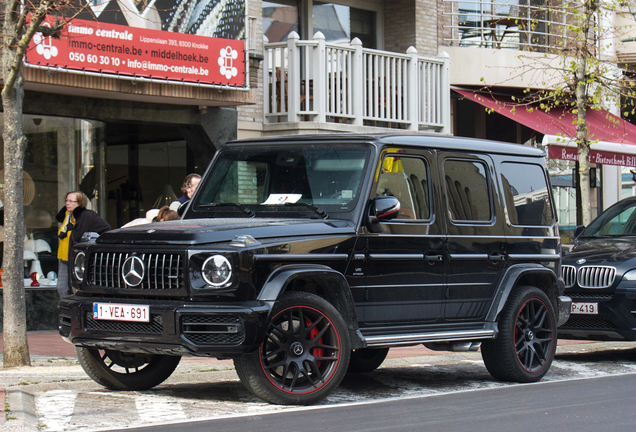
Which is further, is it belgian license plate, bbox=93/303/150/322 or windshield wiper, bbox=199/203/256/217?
windshield wiper, bbox=199/203/256/217

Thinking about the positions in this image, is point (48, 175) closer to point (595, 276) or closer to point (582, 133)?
point (595, 276)

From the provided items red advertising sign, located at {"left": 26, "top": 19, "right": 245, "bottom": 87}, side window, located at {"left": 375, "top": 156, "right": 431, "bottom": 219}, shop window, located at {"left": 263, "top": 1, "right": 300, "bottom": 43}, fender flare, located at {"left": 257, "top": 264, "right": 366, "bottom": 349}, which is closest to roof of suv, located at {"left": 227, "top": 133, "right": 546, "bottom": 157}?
side window, located at {"left": 375, "top": 156, "right": 431, "bottom": 219}

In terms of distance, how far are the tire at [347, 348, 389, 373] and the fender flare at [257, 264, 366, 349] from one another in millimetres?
1958

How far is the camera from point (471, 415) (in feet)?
22.2

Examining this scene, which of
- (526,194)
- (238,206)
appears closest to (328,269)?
(238,206)

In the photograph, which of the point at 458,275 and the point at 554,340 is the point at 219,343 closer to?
the point at 458,275

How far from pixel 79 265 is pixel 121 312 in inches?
30.1

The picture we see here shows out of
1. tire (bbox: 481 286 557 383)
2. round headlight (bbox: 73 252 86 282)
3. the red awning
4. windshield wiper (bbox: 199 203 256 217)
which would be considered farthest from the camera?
the red awning

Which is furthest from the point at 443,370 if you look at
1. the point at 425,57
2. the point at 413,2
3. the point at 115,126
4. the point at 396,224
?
the point at 413,2

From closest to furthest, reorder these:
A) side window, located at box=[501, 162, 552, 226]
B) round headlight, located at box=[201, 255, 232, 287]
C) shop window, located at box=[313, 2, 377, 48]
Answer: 1. round headlight, located at box=[201, 255, 232, 287]
2. side window, located at box=[501, 162, 552, 226]
3. shop window, located at box=[313, 2, 377, 48]

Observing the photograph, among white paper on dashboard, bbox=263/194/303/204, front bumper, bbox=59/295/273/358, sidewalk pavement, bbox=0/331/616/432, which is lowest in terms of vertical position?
sidewalk pavement, bbox=0/331/616/432

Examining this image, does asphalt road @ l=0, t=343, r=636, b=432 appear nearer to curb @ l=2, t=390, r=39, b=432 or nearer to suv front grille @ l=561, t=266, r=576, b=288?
curb @ l=2, t=390, r=39, b=432

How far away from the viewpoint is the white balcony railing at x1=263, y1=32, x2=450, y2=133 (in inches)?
623

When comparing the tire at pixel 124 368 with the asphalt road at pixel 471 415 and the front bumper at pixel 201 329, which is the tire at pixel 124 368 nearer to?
the front bumper at pixel 201 329
